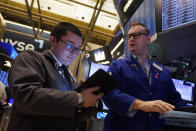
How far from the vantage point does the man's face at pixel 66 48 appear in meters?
1.41

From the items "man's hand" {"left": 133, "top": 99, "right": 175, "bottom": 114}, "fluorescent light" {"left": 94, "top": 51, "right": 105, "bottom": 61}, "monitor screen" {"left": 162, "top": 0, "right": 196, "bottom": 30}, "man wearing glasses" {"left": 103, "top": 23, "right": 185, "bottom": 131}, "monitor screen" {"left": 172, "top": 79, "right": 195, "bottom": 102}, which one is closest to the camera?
"man's hand" {"left": 133, "top": 99, "right": 175, "bottom": 114}

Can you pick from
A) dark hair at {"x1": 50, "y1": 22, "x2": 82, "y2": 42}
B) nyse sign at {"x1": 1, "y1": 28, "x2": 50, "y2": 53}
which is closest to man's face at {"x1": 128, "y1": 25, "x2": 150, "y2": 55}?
dark hair at {"x1": 50, "y1": 22, "x2": 82, "y2": 42}

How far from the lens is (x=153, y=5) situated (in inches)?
72.4

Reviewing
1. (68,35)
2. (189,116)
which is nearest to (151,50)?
(68,35)

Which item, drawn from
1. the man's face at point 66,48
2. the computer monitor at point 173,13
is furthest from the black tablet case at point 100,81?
the computer monitor at point 173,13

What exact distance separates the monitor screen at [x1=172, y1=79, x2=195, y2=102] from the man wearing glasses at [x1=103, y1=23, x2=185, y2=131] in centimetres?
105

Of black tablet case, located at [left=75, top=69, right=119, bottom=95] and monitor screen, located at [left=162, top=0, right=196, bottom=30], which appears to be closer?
black tablet case, located at [left=75, top=69, right=119, bottom=95]

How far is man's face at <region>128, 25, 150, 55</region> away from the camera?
168 cm

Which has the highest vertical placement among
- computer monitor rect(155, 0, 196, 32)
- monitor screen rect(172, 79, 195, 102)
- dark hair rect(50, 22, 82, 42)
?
computer monitor rect(155, 0, 196, 32)

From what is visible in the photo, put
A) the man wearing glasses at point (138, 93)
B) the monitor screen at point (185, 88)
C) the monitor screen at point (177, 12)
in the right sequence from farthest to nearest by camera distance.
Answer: the monitor screen at point (185, 88) < the monitor screen at point (177, 12) < the man wearing glasses at point (138, 93)

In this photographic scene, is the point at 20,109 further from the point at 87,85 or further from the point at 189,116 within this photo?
the point at 189,116

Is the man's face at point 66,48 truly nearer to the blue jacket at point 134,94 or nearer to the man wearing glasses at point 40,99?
the man wearing glasses at point 40,99

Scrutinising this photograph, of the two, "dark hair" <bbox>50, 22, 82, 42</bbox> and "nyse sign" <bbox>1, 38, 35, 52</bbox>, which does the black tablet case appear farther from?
"nyse sign" <bbox>1, 38, 35, 52</bbox>

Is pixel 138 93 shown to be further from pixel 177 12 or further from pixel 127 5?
pixel 127 5
